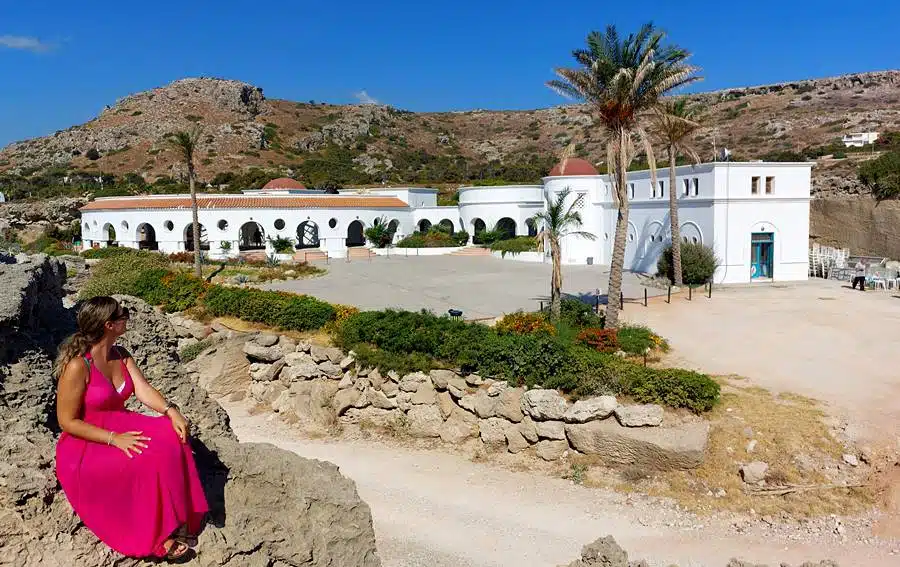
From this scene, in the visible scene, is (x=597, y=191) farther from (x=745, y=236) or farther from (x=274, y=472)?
(x=274, y=472)

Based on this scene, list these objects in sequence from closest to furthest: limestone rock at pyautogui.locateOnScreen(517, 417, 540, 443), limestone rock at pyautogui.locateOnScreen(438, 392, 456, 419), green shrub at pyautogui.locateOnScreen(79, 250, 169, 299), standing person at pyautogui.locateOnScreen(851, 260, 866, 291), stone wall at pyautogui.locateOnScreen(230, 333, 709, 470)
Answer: stone wall at pyautogui.locateOnScreen(230, 333, 709, 470) → limestone rock at pyautogui.locateOnScreen(517, 417, 540, 443) → limestone rock at pyautogui.locateOnScreen(438, 392, 456, 419) → green shrub at pyautogui.locateOnScreen(79, 250, 169, 299) → standing person at pyautogui.locateOnScreen(851, 260, 866, 291)

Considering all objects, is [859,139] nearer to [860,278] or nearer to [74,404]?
[860,278]

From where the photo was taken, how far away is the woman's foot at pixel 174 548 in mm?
4023

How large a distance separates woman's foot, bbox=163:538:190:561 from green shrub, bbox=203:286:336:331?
15.3 metres

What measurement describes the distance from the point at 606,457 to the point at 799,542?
3.78m

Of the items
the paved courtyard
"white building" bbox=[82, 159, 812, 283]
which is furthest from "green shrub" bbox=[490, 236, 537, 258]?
"white building" bbox=[82, 159, 812, 283]

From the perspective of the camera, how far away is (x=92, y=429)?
371 centimetres

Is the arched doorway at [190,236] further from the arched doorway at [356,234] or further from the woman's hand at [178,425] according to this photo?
the woman's hand at [178,425]

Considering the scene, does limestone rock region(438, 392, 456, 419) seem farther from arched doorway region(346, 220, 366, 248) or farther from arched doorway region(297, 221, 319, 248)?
arched doorway region(346, 220, 366, 248)

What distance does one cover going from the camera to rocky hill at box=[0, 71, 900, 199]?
7150 centimetres

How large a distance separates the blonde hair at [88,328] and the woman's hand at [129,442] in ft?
1.74

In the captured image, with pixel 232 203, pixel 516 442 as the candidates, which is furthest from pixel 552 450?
pixel 232 203

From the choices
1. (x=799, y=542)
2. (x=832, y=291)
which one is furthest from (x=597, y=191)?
(x=799, y=542)

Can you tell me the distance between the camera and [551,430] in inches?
551
